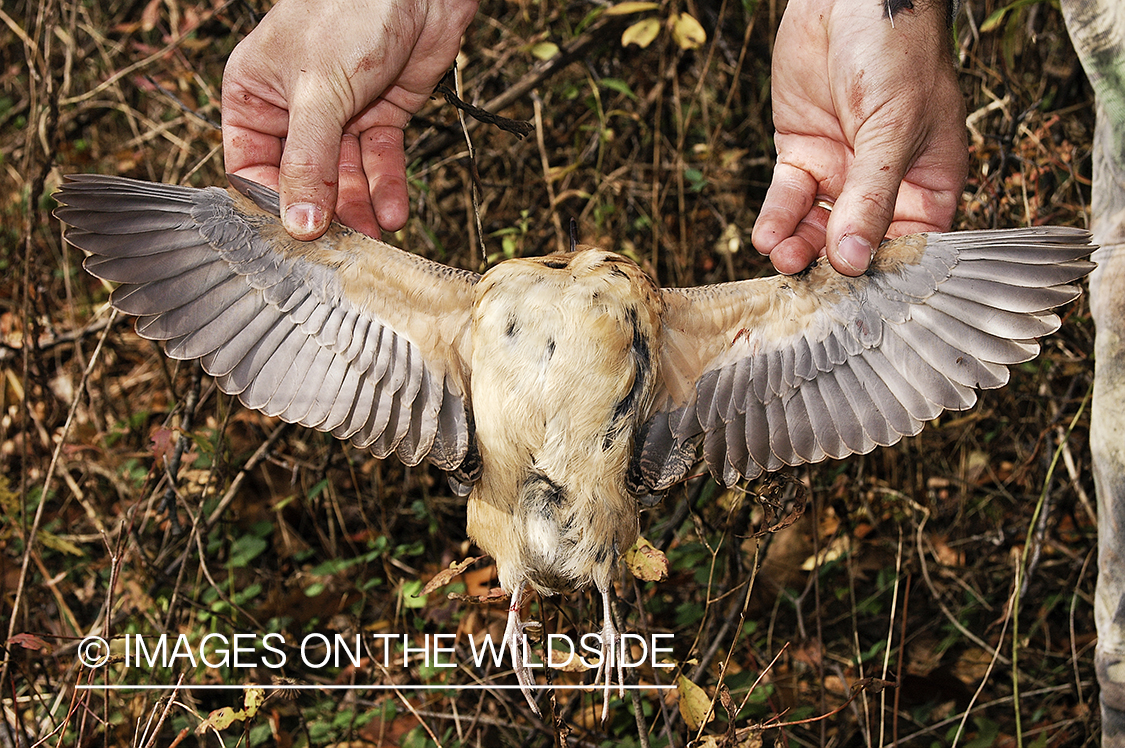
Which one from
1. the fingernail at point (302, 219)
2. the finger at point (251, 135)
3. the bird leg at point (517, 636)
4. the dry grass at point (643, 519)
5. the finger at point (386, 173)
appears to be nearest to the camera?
the fingernail at point (302, 219)

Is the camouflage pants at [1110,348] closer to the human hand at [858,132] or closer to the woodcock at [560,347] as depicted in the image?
the woodcock at [560,347]

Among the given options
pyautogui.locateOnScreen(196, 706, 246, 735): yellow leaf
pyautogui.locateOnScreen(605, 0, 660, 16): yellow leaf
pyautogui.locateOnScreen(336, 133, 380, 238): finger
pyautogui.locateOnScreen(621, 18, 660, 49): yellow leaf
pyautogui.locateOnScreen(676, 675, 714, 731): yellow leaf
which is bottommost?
pyautogui.locateOnScreen(676, 675, 714, 731): yellow leaf

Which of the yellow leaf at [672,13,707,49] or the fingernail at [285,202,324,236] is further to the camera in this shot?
the yellow leaf at [672,13,707,49]

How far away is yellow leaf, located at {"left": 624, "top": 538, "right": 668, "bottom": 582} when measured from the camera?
2.38 meters

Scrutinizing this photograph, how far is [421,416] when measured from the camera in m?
2.53

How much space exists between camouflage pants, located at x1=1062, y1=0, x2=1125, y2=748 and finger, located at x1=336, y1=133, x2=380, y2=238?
2.06 meters

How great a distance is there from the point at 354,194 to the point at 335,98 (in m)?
0.44

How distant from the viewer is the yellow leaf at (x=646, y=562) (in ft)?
7.82


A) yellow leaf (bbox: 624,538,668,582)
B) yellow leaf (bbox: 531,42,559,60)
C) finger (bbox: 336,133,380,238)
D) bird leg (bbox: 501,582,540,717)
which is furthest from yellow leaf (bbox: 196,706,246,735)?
yellow leaf (bbox: 531,42,559,60)

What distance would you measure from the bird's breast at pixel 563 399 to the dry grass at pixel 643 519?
15.2 inches

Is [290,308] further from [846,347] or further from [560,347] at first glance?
[846,347]

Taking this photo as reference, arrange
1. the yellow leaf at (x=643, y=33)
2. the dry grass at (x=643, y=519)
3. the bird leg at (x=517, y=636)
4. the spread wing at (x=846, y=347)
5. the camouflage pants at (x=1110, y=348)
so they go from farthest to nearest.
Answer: the yellow leaf at (x=643, y=33)
the dry grass at (x=643, y=519)
the bird leg at (x=517, y=636)
the spread wing at (x=846, y=347)
the camouflage pants at (x=1110, y=348)

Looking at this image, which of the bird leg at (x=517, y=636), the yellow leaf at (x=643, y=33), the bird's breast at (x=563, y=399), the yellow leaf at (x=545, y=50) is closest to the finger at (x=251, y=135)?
the bird's breast at (x=563, y=399)

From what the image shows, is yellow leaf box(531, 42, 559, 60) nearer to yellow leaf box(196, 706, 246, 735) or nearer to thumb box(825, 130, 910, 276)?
thumb box(825, 130, 910, 276)
